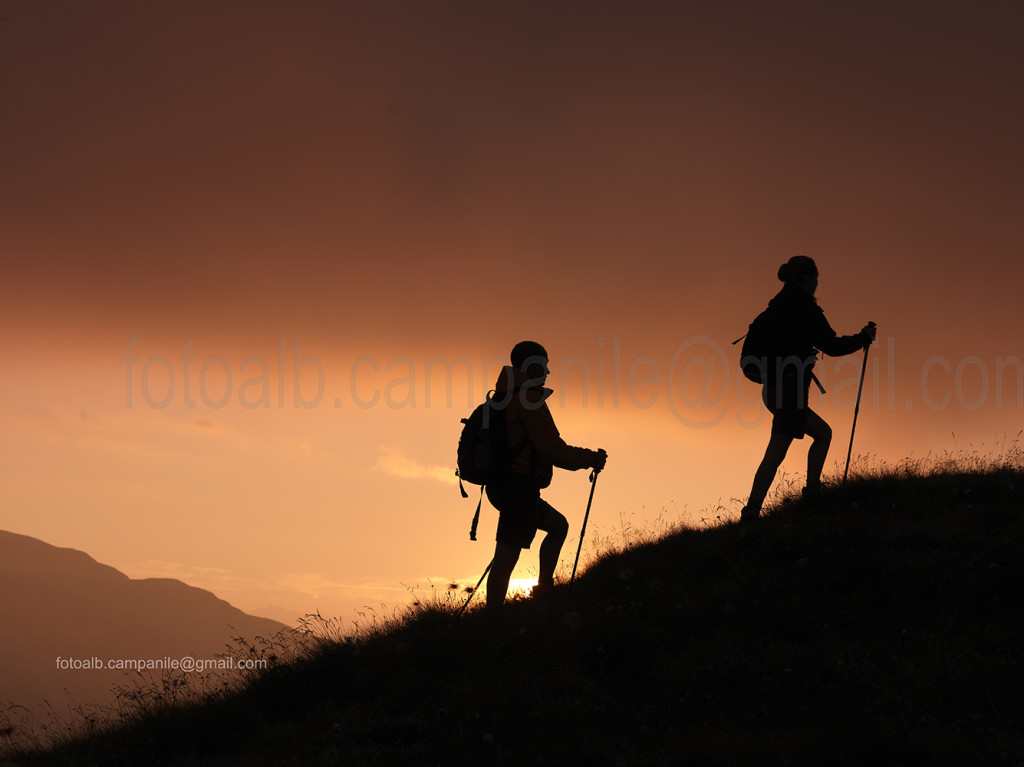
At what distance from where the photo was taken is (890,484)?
1205 cm

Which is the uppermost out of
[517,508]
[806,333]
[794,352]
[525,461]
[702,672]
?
[806,333]

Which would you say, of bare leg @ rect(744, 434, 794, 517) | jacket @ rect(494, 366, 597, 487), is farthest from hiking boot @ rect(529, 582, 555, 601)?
bare leg @ rect(744, 434, 794, 517)

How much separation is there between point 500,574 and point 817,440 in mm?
4518

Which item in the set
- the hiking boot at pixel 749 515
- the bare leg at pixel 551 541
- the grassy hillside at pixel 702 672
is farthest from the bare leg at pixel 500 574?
the hiking boot at pixel 749 515

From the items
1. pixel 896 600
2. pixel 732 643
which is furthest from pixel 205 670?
pixel 896 600

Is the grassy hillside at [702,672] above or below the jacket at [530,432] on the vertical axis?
below

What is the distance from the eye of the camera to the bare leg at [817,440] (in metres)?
10.7

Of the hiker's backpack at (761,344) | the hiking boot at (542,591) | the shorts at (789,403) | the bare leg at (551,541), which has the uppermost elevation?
the hiker's backpack at (761,344)

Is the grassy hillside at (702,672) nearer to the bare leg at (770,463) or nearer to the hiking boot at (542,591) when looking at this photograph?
the hiking boot at (542,591)

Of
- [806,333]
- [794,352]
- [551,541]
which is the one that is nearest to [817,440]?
[794,352]

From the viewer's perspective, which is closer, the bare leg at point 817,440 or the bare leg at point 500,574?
the bare leg at point 500,574

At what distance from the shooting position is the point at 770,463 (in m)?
10.6

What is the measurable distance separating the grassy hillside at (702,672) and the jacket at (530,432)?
63.0 inches

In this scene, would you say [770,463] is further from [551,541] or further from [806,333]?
[551,541]
